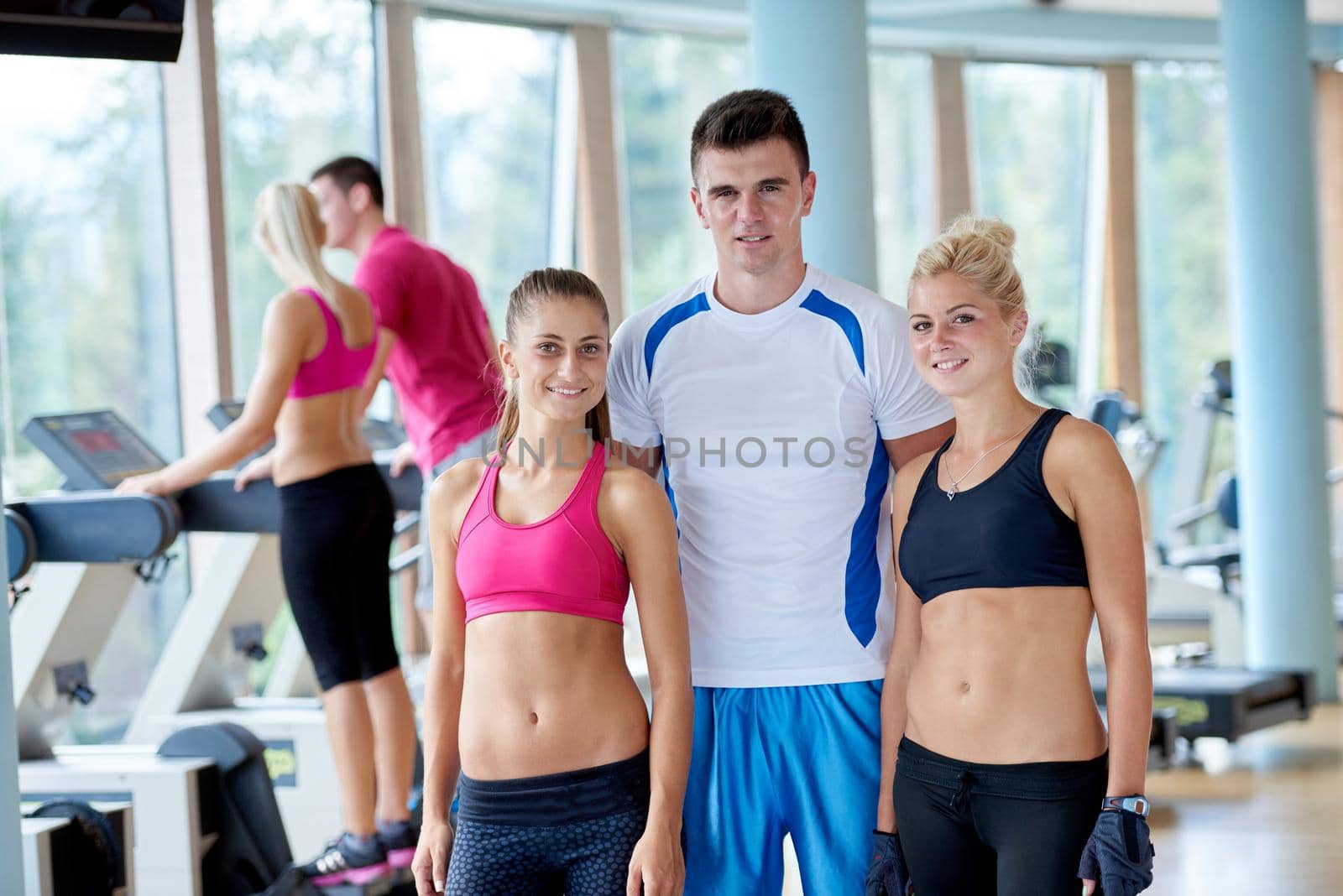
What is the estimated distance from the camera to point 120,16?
92.9 inches

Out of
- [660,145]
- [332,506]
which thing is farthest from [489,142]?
[332,506]

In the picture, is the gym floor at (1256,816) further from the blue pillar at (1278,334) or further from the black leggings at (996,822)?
the black leggings at (996,822)

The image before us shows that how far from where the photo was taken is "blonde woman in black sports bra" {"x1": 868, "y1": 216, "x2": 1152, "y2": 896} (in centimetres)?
178

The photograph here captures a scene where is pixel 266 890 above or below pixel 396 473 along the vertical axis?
below

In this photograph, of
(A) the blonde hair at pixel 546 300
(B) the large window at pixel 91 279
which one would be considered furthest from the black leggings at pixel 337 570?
(B) the large window at pixel 91 279

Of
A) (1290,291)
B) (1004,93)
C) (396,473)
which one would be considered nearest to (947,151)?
(1004,93)

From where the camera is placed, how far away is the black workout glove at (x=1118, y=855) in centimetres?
168

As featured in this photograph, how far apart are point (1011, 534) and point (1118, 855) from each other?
0.40 metres

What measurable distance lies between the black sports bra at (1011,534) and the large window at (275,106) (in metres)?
5.00

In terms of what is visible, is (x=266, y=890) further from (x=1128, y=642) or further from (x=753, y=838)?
(x=1128, y=642)

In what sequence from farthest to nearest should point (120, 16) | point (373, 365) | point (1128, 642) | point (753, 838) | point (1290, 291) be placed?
1. point (1290, 291)
2. point (373, 365)
3. point (120, 16)
4. point (753, 838)
5. point (1128, 642)

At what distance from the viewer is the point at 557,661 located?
5.91 feet

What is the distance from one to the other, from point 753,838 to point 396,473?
2300mm

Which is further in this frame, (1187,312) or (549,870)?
(1187,312)
